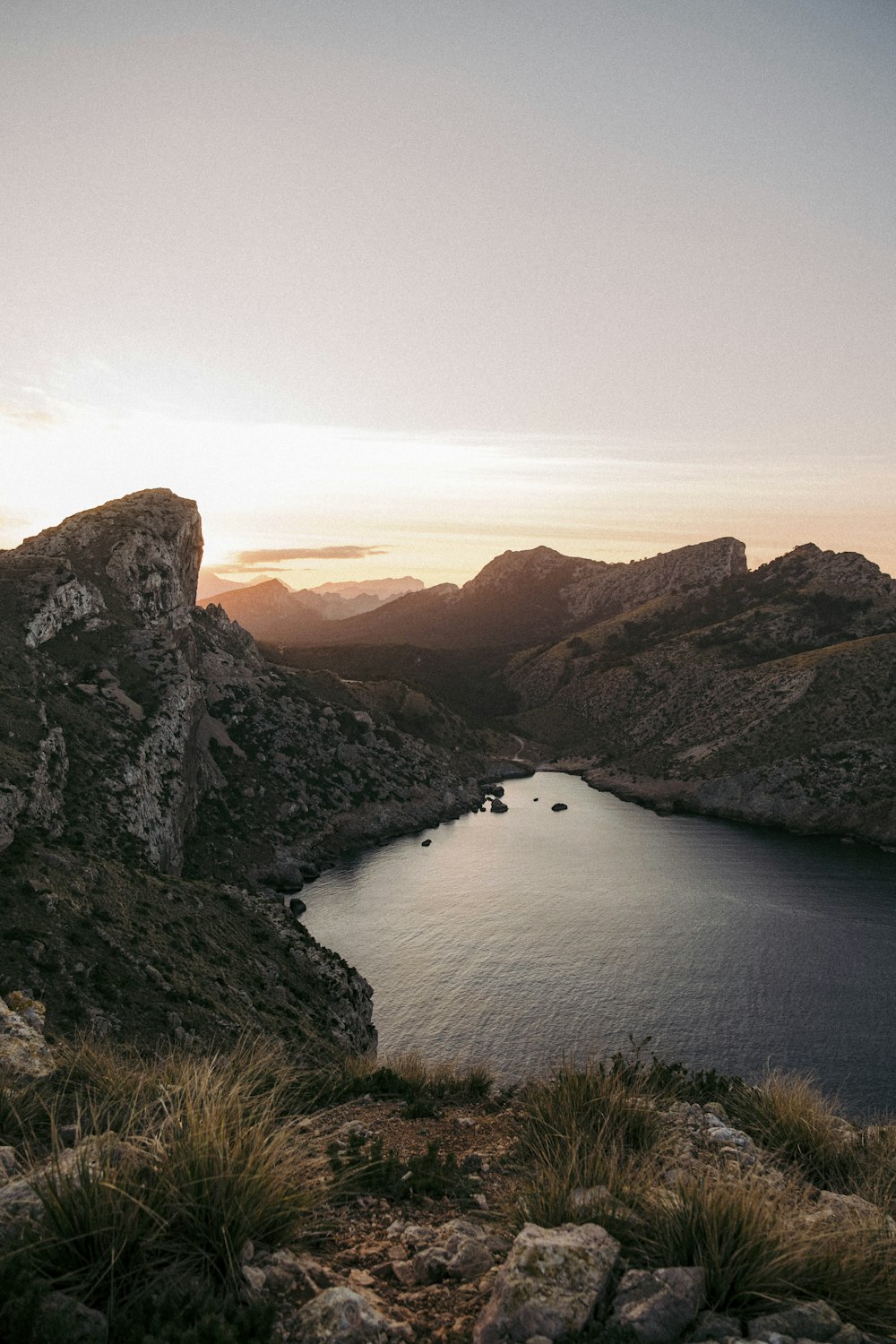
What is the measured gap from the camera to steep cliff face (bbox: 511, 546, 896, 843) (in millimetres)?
115750

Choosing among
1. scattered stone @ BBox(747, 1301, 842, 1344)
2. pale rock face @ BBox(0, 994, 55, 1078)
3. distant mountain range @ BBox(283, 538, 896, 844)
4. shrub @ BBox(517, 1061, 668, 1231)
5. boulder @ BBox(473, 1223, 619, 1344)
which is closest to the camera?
boulder @ BBox(473, 1223, 619, 1344)

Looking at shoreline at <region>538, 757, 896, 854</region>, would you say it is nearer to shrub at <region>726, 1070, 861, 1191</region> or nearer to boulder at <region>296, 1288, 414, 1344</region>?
shrub at <region>726, 1070, 861, 1191</region>

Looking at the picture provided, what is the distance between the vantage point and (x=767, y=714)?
136750mm

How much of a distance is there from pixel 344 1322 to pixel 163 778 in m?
70.6

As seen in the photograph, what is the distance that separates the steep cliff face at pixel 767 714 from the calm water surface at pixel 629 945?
12.7 m

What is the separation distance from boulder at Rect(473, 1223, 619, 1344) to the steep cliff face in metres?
116

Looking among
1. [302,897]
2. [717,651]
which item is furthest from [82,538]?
[717,651]

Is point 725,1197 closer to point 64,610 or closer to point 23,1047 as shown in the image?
point 23,1047

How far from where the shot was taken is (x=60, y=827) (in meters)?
47.1

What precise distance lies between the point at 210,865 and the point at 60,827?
35692 mm

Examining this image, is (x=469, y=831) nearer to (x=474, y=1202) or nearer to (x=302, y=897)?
(x=302, y=897)

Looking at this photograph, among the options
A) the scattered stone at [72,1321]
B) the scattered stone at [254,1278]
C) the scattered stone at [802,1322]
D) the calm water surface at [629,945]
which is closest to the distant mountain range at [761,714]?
the calm water surface at [629,945]

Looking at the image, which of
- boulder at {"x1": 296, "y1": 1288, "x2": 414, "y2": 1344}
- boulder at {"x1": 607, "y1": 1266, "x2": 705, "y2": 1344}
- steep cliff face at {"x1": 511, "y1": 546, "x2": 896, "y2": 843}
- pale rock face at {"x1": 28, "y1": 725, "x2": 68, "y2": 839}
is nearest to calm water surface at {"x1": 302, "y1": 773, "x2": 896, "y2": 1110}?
steep cliff face at {"x1": 511, "y1": 546, "x2": 896, "y2": 843}

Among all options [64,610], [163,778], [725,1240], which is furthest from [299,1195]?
[64,610]
